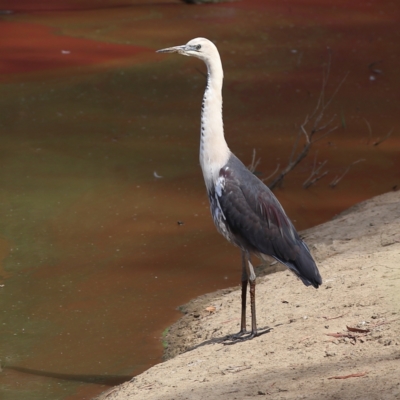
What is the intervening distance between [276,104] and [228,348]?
686cm

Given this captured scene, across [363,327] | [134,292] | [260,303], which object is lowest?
[134,292]

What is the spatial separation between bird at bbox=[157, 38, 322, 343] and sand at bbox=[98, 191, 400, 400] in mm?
320

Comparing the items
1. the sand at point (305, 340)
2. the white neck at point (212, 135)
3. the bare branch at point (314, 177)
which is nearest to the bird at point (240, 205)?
the white neck at point (212, 135)

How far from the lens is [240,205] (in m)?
4.82

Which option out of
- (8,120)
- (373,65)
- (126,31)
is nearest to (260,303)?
(8,120)

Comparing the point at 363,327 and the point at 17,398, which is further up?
the point at 363,327

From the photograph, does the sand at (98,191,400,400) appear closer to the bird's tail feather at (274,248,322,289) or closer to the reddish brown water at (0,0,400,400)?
the bird's tail feather at (274,248,322,289)

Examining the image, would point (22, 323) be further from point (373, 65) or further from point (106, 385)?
point (373, 65)

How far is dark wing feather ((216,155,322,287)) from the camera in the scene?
4.82 meters

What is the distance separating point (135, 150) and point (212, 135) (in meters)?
4.88

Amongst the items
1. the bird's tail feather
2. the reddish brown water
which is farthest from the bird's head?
the reddish brown water

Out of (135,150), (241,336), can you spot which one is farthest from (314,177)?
(241,336)

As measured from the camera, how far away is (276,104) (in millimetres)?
11258

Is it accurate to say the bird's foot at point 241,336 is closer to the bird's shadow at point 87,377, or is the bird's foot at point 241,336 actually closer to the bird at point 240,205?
the bird at point 240,205
